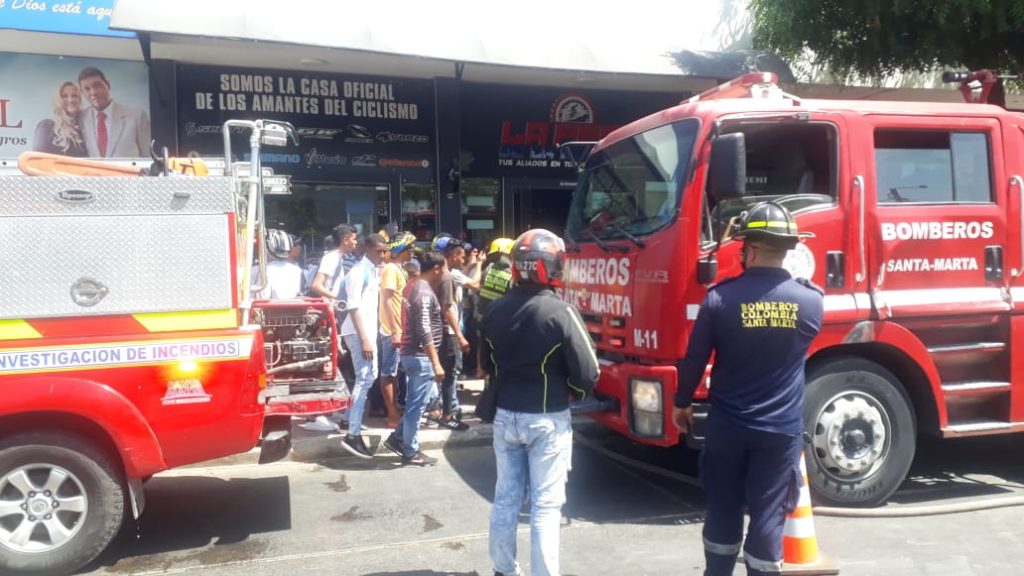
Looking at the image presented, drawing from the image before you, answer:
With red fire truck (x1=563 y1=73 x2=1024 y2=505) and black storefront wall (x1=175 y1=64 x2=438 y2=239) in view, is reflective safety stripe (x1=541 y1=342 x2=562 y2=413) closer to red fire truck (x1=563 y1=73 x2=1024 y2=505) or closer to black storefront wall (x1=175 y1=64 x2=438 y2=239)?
red fire truck (x1=563 y1=73 x2=1024 y2=505)

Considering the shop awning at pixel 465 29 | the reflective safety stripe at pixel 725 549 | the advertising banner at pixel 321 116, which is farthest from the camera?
the advertising banner at pixel 321 116

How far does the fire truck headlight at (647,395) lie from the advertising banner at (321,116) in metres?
8.21

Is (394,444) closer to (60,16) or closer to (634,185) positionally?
(634,185)

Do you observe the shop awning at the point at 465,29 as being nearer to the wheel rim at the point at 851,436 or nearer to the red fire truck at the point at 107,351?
the red fire truck at the point at 107,351

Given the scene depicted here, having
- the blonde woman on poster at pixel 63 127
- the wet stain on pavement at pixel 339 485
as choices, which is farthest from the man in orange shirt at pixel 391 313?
the blonde woman on poster at pixel 63 127

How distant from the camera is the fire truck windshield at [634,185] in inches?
203

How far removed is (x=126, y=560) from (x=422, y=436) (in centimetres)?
298

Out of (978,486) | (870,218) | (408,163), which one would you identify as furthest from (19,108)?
(978,486)

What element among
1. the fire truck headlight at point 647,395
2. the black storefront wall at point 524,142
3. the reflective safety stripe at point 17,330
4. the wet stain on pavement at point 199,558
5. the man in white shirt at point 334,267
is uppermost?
the black storefront wall at point 524,142

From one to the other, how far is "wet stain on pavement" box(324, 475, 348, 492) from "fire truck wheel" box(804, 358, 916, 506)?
333 centimetres

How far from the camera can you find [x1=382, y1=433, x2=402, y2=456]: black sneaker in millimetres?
6824


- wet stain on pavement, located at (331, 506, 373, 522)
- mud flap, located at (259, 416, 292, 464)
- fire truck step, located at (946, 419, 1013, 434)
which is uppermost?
mud flap, located at (259, 416, 292, 464)

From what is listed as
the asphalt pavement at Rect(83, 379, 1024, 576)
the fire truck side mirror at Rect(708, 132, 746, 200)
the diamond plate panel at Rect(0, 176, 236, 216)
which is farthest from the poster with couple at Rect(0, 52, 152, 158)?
the fire truck side mirror at Rect(708, 132, 746, 200)

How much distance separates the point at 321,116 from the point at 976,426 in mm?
9520
